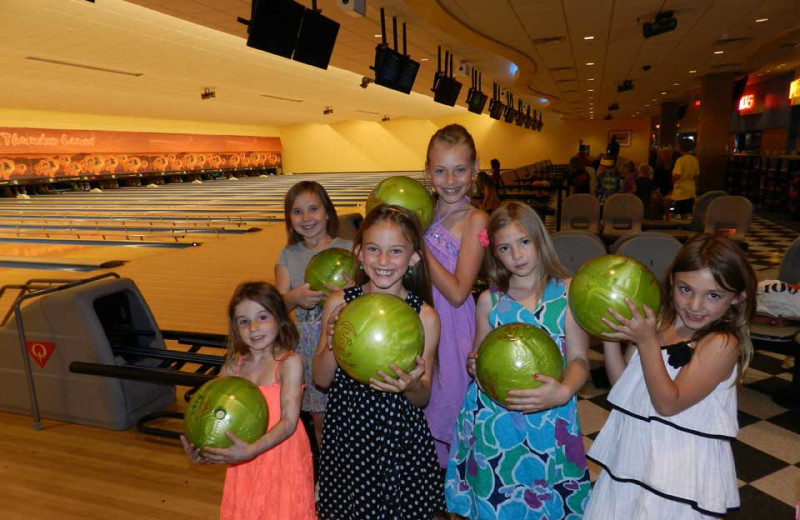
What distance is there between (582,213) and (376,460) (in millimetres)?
4930

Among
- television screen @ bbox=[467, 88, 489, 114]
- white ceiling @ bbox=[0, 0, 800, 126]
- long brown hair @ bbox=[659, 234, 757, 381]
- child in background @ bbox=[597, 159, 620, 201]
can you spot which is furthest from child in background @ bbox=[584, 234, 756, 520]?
television screen @ bbox=[467, 88, 489, 114]

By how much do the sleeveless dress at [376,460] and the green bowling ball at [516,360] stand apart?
0.22 m

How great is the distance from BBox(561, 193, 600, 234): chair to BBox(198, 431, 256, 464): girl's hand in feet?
16.3

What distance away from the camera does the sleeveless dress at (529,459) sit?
121 centimetres

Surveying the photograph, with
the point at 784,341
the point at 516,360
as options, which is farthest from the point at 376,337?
A: the point at 784,341

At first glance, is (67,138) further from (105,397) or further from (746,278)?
A: (746,278)

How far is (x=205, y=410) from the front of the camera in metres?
1.11

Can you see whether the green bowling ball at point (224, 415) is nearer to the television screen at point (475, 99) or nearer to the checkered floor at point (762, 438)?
the checkered floor at point (762, 438)

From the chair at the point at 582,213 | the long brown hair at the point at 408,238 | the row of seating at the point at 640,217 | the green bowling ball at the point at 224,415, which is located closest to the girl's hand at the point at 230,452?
the green bowling ball at the point at 224,415

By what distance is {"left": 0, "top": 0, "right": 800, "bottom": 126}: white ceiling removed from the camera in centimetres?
496

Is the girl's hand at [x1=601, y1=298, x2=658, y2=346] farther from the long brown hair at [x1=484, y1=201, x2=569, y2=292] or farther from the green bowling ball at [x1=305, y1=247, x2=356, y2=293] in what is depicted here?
the green bowling ball at [x1=305, y1=247, x2=356, y2=293]

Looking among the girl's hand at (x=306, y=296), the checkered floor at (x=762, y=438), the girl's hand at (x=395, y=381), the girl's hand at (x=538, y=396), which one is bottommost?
the checkered floor at (x=762, y=438)

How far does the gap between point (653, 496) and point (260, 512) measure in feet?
2.93

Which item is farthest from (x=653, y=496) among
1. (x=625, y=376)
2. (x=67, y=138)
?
(x=67, y=138)
